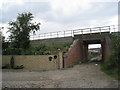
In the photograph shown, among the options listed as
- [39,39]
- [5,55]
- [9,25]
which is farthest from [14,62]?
[39,39]

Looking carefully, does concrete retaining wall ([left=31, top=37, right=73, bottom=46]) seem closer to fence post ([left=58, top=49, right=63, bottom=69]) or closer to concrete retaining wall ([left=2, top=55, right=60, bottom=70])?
fence post ([left=58, top=49, right=63, bottom=69])

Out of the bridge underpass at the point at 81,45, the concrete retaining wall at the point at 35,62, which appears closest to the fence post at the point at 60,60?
the concrete retaining wall at the point at 35,62

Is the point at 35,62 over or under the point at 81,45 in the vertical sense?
under

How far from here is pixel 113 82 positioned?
12.9 m

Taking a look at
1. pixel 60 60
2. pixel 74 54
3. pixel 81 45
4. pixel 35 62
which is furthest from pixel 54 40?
pixel 60 60

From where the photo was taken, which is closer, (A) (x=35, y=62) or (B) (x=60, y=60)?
(B) (x=60, y=60)

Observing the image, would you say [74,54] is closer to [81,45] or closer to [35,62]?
[81,45]

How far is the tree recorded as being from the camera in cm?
2633

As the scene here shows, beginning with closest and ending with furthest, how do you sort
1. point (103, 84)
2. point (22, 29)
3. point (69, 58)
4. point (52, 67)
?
point (103, 84) → point (52, 67) → point (69, 58) → point (22, 29)

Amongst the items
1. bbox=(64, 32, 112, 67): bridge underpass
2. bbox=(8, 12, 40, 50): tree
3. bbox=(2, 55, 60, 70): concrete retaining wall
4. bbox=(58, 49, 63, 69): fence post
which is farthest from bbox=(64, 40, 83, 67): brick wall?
bbox=(8, 12, 40, 50): tree

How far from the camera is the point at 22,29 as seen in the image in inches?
1043

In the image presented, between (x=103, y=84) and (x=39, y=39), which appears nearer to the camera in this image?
(x=103, y=84)

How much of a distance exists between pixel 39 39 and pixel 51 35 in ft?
7.12

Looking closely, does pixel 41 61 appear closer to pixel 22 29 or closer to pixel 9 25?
pixel 22 29
